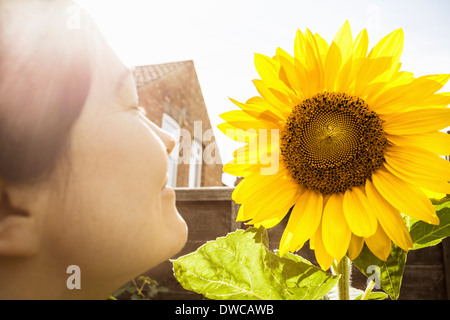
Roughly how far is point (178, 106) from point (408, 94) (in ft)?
27.0

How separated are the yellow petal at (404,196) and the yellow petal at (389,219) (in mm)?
13

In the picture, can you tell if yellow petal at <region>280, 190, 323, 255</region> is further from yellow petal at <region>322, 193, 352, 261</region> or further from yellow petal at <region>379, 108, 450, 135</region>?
yellow petal at <region>379, 108, 450, 135</region>

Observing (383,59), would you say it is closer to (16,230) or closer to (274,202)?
(274,202)

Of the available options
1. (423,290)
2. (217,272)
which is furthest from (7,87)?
(423,290)

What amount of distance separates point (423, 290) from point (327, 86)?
2065mm

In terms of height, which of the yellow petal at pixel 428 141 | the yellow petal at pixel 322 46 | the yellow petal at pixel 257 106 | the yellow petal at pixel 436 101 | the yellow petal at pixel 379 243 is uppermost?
the yellow petal at pixel 322 46

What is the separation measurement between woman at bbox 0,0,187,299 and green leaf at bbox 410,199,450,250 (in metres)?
0.39

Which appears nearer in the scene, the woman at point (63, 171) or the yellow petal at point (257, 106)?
the woman at point (63, 171)

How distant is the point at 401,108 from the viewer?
513 mm

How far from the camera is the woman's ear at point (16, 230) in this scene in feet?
1.38

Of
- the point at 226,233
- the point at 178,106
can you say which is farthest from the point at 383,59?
the point at 178,106

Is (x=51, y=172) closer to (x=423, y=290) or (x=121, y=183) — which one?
(x=121, y=183)

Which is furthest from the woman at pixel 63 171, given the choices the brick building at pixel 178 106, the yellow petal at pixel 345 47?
the brick building at pixel 178 106

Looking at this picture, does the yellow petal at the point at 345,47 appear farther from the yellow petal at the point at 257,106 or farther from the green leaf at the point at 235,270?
the green leaf at the point at 235,270
